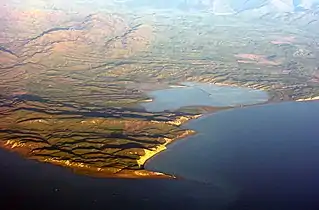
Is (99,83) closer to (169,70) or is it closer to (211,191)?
(169,70)

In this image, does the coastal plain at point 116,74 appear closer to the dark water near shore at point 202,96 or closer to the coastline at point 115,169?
the coastline at point 115,169

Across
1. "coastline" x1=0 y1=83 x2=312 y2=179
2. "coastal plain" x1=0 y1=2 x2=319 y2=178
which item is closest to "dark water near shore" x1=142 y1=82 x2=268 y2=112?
"coastal plain" x1=0 y1=2 x2=319 y2=178

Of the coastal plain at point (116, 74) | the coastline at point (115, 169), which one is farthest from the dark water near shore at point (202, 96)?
the coastline at point (115, 169)

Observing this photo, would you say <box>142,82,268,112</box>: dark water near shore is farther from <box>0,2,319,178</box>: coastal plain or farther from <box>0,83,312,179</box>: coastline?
<box>0,83,312,179</box>: coastline

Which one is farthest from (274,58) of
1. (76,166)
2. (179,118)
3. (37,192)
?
(37,192)

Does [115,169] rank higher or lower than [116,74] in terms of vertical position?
lower

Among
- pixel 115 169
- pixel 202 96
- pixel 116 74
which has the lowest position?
pixel 115 169

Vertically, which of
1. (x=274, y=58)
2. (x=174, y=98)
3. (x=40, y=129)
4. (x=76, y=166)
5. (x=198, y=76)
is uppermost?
(x=274, y=58)

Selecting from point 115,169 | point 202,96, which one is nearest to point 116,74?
point 202,96

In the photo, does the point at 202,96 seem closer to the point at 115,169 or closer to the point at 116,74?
the point at 116,74
